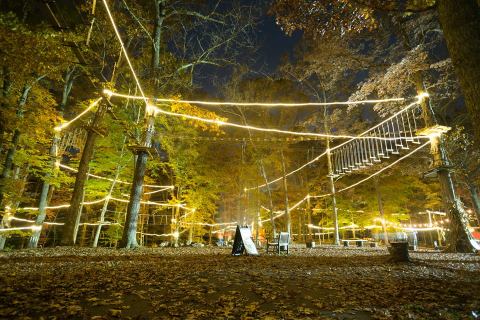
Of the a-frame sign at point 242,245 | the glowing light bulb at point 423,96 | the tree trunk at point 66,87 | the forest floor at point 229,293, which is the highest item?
the tree trunk at point 66,87

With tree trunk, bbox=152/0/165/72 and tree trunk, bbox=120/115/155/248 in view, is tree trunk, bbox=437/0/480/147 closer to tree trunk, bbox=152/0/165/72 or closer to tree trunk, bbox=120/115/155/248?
tree trunk, bbox=120/115/155/248

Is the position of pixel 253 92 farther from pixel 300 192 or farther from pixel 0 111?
pixel 0 111

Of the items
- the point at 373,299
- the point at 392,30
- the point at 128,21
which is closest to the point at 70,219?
the point at 128,21

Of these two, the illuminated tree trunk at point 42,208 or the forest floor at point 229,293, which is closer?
the forest floor at point 229,293

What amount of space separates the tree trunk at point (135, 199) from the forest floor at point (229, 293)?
4.63 metres

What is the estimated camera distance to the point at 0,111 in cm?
938

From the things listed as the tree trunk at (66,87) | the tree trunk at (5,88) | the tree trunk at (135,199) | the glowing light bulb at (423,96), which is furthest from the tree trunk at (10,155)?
the glowing light bulb at (423,96)

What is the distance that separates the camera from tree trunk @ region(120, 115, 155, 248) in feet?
33.2

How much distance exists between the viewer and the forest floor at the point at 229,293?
3.06 meters

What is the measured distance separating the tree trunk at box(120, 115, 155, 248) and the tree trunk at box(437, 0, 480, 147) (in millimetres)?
9009

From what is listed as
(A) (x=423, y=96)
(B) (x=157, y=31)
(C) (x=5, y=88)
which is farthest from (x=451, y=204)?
(C) (x=5, y=88)

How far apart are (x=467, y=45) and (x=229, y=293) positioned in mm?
4934

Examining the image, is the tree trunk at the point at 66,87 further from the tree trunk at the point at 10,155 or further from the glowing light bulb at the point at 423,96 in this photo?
the glowing light bulb at the point at 423,96

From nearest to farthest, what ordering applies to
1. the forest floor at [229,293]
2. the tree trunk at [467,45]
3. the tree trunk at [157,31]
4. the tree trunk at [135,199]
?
the forest floor at [229,293] < the tree trunk at [467,45] < the tree trunk at [135,199] < the tree trunk at [157,31]
